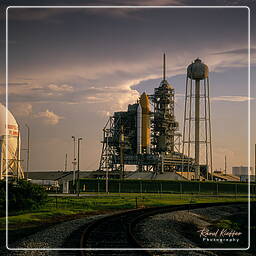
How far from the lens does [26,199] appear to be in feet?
119

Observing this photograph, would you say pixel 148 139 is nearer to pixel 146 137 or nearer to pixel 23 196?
pixel 146 137

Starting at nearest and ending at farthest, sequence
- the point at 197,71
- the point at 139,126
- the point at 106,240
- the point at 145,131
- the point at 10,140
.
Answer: the point at 106,240 < the point at 10,140 < the point at 197,71 < the point at 139,126 < the point at 145,131

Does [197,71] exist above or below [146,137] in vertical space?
above

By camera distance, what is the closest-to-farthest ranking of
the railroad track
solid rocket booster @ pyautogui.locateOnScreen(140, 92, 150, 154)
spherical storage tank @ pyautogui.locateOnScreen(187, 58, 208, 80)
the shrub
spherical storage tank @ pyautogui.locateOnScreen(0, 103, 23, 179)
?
the railroad track
the shrub
spherical storage tank @ pyautogui.locateOnScreen(0, 103, 23, 179)
spherical storage tank @ pyautogui.locateOnScreen(187, 58, 208, 80)
solid rocket booster @ pyautogui.locateOnScreen(140, 92, 150, 154)

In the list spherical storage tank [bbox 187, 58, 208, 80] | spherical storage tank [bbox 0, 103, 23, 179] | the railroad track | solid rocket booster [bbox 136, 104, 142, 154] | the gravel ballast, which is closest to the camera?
the railroad track

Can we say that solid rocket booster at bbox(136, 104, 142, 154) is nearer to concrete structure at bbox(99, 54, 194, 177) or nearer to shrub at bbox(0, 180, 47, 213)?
concrete structure at bbox(99, 54, 194, 177)

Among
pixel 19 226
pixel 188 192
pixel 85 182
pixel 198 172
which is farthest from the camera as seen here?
pixel 198 172

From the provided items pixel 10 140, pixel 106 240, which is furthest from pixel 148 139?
pixel 106 240

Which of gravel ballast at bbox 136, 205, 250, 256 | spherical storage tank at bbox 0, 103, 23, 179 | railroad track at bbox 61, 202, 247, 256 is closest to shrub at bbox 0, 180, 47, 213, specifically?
railroad track at bbox 61, 202, 247, 256

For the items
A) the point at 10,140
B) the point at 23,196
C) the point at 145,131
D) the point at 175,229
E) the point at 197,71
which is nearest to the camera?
the point at 175,229

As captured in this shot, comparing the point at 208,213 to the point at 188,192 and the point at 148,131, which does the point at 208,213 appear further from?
the point at 148,131

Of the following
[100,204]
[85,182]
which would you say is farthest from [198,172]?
[100,204]

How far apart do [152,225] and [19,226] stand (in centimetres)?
829

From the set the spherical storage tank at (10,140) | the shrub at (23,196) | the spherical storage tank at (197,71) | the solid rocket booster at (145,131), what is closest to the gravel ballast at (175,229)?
the shrub at (23,196)
